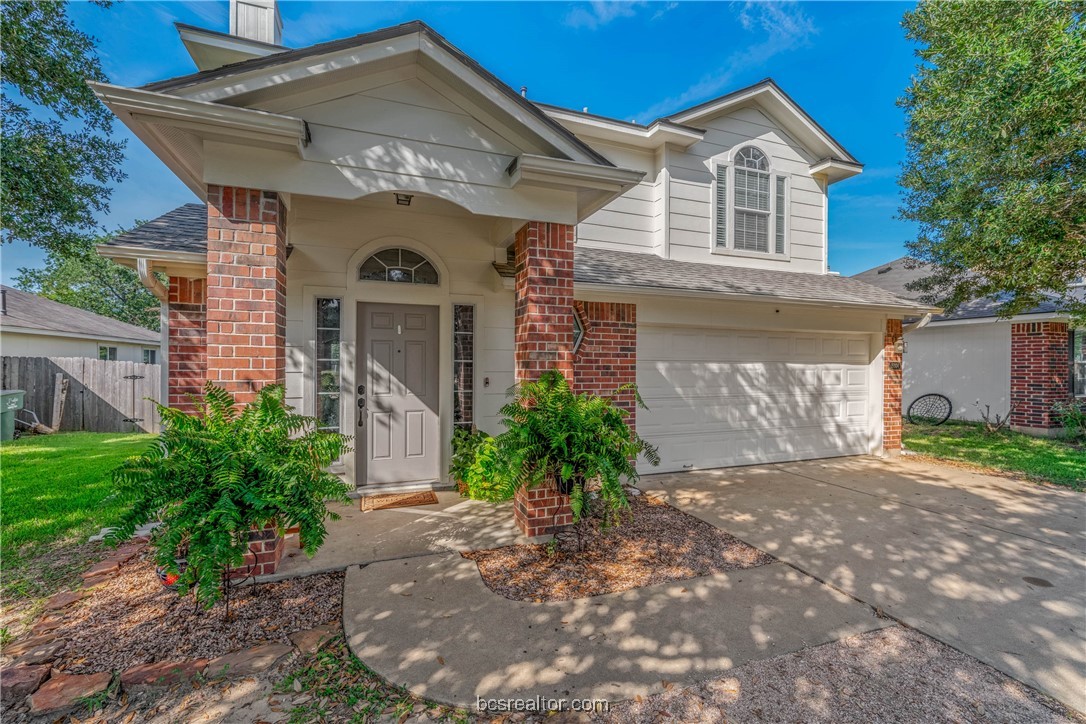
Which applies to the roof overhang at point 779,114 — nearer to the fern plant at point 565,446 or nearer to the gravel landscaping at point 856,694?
the fern plant at point 565,446

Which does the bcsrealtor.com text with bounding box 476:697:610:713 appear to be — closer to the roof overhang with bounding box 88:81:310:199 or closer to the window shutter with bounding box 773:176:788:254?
the roof overhang with bounding box 88:81:310:199

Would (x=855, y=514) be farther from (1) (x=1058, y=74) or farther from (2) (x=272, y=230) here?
(2) (x=272, y=230)

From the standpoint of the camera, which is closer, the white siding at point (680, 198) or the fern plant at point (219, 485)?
the fern plant at point (219, 485)

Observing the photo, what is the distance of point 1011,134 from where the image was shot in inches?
212

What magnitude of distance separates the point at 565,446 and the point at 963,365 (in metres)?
12.6

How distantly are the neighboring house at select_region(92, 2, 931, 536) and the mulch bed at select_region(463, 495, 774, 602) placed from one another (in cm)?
153

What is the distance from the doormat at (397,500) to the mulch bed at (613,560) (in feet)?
4.45

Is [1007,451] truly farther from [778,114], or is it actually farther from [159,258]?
[159,258]

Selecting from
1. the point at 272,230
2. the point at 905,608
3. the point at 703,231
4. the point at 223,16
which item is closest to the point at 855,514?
the point at 905,608

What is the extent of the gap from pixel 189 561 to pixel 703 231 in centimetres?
724

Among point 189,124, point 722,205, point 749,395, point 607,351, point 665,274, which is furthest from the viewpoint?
point 722,205

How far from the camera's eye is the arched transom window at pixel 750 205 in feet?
24.2

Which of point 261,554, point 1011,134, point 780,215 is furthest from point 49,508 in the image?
point 1011,134

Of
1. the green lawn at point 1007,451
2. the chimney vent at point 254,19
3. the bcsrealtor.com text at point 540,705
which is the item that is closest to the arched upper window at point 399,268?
the chimney vent at point 254,19
